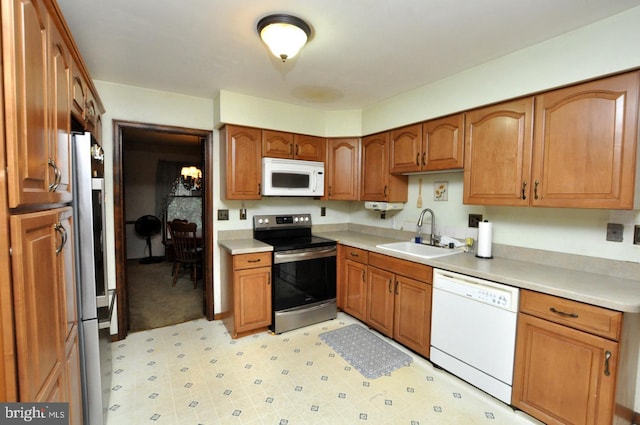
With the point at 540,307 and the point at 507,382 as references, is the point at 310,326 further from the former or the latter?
the point at 540,307

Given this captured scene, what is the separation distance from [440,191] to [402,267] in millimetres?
904

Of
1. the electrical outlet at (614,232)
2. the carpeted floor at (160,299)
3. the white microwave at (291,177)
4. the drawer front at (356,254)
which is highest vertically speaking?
the white microwave at (291,177)

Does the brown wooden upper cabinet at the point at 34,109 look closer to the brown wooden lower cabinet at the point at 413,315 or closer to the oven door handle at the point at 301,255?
the oven door handle at the point at 301,255

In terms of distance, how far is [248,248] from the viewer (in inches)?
107

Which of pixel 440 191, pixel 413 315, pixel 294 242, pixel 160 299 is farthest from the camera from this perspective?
pixel 160 299

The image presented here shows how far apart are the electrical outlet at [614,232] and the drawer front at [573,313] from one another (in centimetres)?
64

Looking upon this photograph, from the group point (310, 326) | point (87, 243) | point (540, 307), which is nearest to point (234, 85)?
point (87, 243)

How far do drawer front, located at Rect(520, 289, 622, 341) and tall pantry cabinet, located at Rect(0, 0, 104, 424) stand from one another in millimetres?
2250

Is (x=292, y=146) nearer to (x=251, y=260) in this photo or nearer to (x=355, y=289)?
(x=251, y=260)

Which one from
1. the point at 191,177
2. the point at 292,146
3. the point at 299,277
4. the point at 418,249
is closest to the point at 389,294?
the point at 418,249

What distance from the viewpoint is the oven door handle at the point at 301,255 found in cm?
282

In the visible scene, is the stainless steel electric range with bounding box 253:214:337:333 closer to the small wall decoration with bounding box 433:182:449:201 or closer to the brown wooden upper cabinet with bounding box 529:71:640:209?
the small wall decoration with bounding box 433:182:449:201

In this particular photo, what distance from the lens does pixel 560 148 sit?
182 cm

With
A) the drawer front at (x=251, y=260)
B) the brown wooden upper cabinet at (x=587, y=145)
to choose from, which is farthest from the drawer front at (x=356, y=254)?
the brown wooden upper cabinet at (x=587, y=145)
